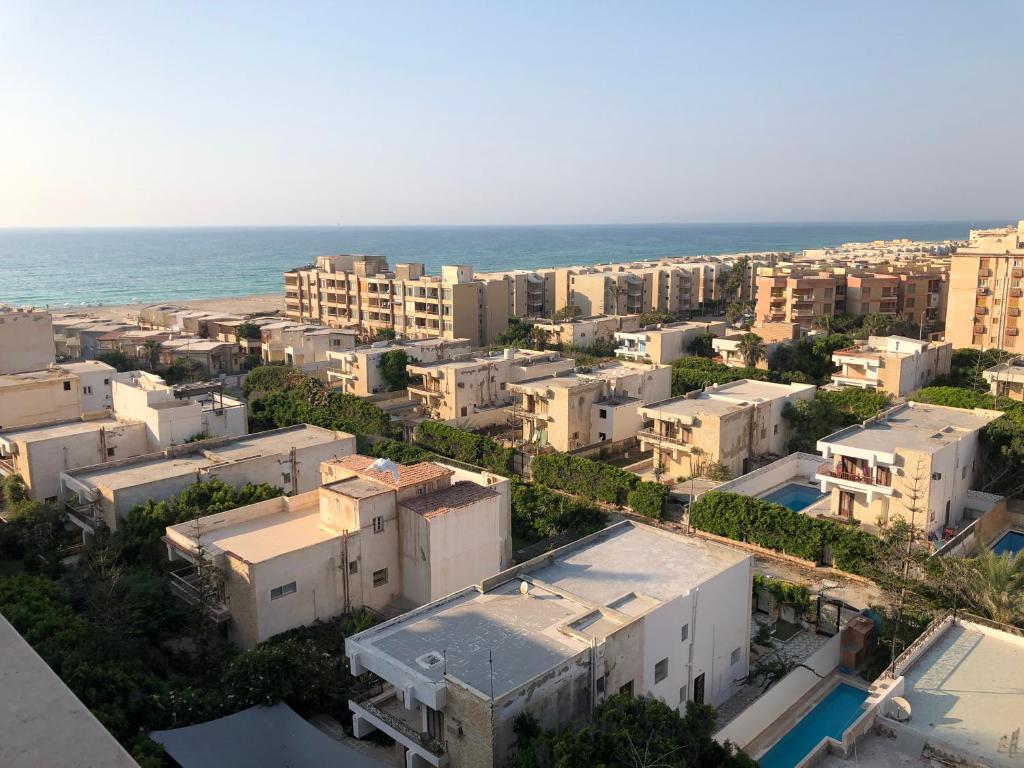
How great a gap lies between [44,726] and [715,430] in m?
33.0

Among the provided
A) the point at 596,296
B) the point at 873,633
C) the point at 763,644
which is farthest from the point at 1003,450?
the point at 596,296

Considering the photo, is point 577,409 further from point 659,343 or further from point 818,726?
point 818,726

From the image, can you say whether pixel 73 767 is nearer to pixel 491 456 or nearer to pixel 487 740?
pixel 487 740

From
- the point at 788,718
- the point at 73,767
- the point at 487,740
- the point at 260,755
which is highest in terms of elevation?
the point at 73,767

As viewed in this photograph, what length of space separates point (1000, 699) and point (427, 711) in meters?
11.6

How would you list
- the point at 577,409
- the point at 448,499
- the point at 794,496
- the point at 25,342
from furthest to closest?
the point at 25,342 → the point at 577,409 → the point at 794,496 → the point at 448,499

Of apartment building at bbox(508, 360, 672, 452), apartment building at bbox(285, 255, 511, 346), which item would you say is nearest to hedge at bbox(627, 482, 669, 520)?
apartment building at bbox(508, 360, 672, 452)

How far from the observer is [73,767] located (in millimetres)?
9062

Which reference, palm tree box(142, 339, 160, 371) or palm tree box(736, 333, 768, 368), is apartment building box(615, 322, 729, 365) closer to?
palm tree box(736, 333, 768, 368)

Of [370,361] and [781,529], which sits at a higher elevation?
[370,361]

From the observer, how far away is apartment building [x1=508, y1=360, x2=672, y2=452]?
44531 mm

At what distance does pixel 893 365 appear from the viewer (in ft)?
169

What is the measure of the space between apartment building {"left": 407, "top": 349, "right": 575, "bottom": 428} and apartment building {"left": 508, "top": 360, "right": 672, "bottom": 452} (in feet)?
14.2

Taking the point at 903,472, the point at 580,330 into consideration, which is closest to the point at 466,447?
the point at 903,472
